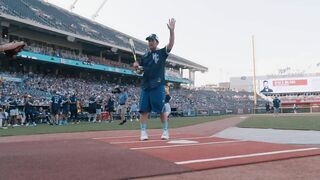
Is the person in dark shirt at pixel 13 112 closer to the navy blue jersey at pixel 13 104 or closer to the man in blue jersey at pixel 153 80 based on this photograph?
the navy blue jersey at pixel 13 104

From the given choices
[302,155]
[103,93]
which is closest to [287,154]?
[302,155]

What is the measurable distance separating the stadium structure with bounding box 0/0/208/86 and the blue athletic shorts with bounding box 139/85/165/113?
71.9 ft

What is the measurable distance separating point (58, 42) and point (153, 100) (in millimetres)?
29543

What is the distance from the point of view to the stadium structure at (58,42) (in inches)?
1136

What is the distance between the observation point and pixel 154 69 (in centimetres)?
732

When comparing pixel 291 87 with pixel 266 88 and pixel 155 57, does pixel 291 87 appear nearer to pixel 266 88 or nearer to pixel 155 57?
pixel 266 88

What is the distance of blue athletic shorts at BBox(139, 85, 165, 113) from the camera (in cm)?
726

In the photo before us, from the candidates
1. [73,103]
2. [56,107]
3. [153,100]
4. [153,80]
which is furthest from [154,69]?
[73,103]

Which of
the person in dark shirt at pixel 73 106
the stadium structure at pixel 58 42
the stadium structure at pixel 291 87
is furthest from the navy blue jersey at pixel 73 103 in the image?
the stadium structure at pixel 291 87

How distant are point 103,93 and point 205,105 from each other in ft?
64.4

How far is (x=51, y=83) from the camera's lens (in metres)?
29.4

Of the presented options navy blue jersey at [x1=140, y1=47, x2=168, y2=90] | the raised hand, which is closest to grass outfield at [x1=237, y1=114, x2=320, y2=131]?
navy blue jersey at [x1=140, y1=47, x2=168, y2=90]

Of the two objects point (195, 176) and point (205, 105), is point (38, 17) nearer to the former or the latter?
point (205, 105)

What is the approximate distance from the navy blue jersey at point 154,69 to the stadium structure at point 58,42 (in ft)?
71.4
